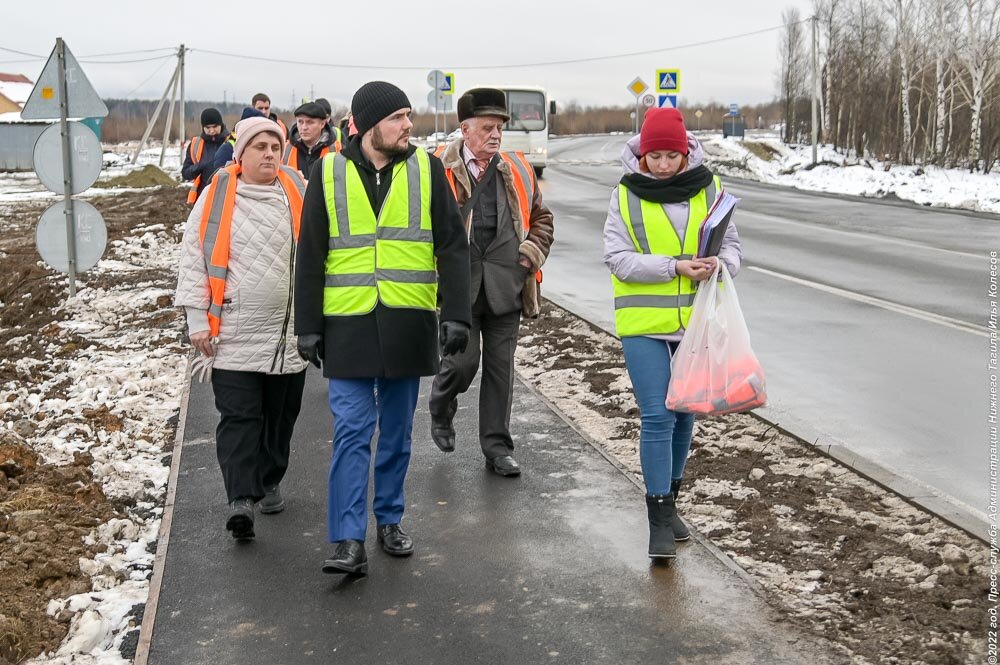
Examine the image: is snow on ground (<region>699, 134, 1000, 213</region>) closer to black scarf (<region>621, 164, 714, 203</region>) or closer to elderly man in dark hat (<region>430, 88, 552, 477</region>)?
elderly man in dark hat (<region>430, 88, 552, 477</region>)

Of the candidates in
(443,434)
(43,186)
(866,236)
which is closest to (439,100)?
(43,186)

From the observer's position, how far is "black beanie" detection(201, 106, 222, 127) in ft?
39.8

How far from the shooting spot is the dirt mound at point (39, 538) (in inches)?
169

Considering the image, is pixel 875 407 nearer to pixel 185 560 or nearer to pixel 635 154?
pixel 635 154

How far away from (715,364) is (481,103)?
2131 mm

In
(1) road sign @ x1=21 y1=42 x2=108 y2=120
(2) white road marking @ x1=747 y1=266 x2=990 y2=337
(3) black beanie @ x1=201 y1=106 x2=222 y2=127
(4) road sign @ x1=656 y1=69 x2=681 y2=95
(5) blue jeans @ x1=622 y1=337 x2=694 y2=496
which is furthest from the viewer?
(4) road sign @ x1=656 y1=69 x2=681 y2=95

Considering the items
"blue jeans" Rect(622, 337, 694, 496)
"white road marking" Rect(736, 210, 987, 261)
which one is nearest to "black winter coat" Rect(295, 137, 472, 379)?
"blue jeans" Rect(622, 337, 694, 496)

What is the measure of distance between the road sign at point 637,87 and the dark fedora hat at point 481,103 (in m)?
30.6

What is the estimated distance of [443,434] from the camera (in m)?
6.84

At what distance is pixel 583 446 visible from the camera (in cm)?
685

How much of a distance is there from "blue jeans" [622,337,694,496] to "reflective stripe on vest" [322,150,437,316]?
0.98m

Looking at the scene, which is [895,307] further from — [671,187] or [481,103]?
[671,187]

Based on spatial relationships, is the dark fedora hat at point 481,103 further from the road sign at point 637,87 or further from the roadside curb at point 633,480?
the road sign at point 637,87

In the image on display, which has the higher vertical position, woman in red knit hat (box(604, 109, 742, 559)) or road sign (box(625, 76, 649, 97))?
road sign (box(625, 76, 649, 97))
